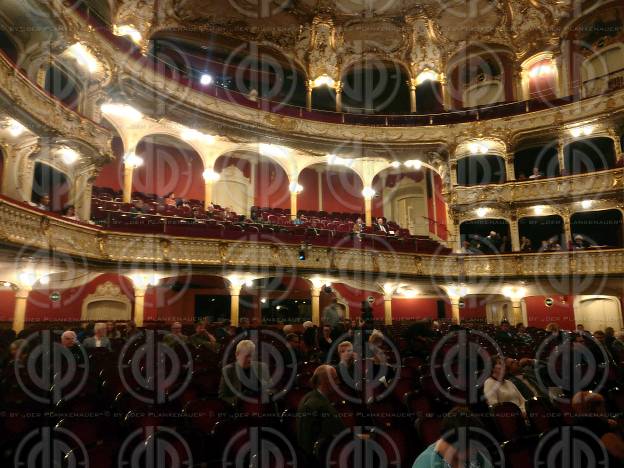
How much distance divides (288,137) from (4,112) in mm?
9552

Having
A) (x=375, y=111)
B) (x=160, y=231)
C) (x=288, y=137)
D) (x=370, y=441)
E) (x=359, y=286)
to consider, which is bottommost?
(x=370, y=441)

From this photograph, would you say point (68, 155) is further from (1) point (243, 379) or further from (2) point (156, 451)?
(2) point (156, 451)

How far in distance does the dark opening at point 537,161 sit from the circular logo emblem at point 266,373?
1453 cm

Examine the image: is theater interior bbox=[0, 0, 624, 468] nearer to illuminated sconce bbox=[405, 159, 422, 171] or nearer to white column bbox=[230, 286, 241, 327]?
white column bbox=[230, 286, 241, 327]

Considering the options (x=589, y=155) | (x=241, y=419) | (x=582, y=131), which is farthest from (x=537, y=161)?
(x=241, y=419)

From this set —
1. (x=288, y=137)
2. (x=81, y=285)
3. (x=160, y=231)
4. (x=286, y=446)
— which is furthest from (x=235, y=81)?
(x=286, y=446)

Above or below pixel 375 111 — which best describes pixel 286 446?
below

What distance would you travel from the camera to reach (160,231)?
11906 millimetres

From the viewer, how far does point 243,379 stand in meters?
3.83

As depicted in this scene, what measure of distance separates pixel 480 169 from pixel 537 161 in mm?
2265

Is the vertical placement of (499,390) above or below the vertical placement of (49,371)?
below

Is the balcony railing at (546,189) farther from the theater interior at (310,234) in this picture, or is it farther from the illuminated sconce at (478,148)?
the illuminated sconce at (478,148)

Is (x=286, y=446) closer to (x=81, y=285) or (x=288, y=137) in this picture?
(x=81, y=285)

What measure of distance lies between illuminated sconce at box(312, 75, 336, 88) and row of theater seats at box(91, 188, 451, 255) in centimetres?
657
